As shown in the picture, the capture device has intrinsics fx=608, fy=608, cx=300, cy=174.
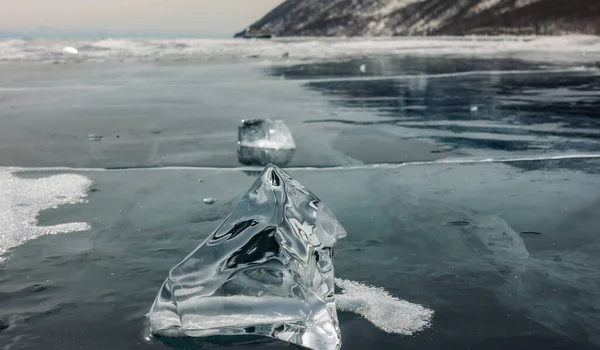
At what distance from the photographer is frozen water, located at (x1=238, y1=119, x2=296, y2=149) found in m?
4.71

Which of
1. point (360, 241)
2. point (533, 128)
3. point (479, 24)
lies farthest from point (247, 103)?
point (479, 24)

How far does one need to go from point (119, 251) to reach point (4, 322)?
0.64 metres

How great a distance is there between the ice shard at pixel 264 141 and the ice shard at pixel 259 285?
99.9 inches

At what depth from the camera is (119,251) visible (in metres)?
2.50

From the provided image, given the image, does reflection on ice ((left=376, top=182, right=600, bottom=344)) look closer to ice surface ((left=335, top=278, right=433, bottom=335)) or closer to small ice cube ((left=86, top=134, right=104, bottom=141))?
ice surface ((left=335, top=278, right=433, bottom=335))

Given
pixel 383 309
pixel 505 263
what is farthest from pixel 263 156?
pixel 383 309

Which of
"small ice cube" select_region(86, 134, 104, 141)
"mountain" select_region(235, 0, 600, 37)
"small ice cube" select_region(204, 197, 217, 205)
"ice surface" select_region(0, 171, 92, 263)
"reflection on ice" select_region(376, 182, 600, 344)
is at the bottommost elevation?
"reflection on ice" select_region(376, 182, 600, 344)

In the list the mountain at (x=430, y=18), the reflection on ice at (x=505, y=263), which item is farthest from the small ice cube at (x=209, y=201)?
the mountain at (x=430, y=18)

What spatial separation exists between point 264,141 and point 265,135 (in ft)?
0.18

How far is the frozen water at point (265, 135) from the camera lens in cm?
471

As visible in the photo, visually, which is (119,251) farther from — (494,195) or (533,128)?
(533,128)

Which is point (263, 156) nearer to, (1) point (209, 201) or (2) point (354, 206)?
(1) point (209, 201)

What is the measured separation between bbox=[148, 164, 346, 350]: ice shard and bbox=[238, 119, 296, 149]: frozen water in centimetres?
276

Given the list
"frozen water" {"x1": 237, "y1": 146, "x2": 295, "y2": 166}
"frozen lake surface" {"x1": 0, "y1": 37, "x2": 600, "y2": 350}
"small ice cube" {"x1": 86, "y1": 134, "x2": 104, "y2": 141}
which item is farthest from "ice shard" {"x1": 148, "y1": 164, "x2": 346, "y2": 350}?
"small ice cube" {"x1": 86, "y1": 134, "x2": 104, "y2": 141}
